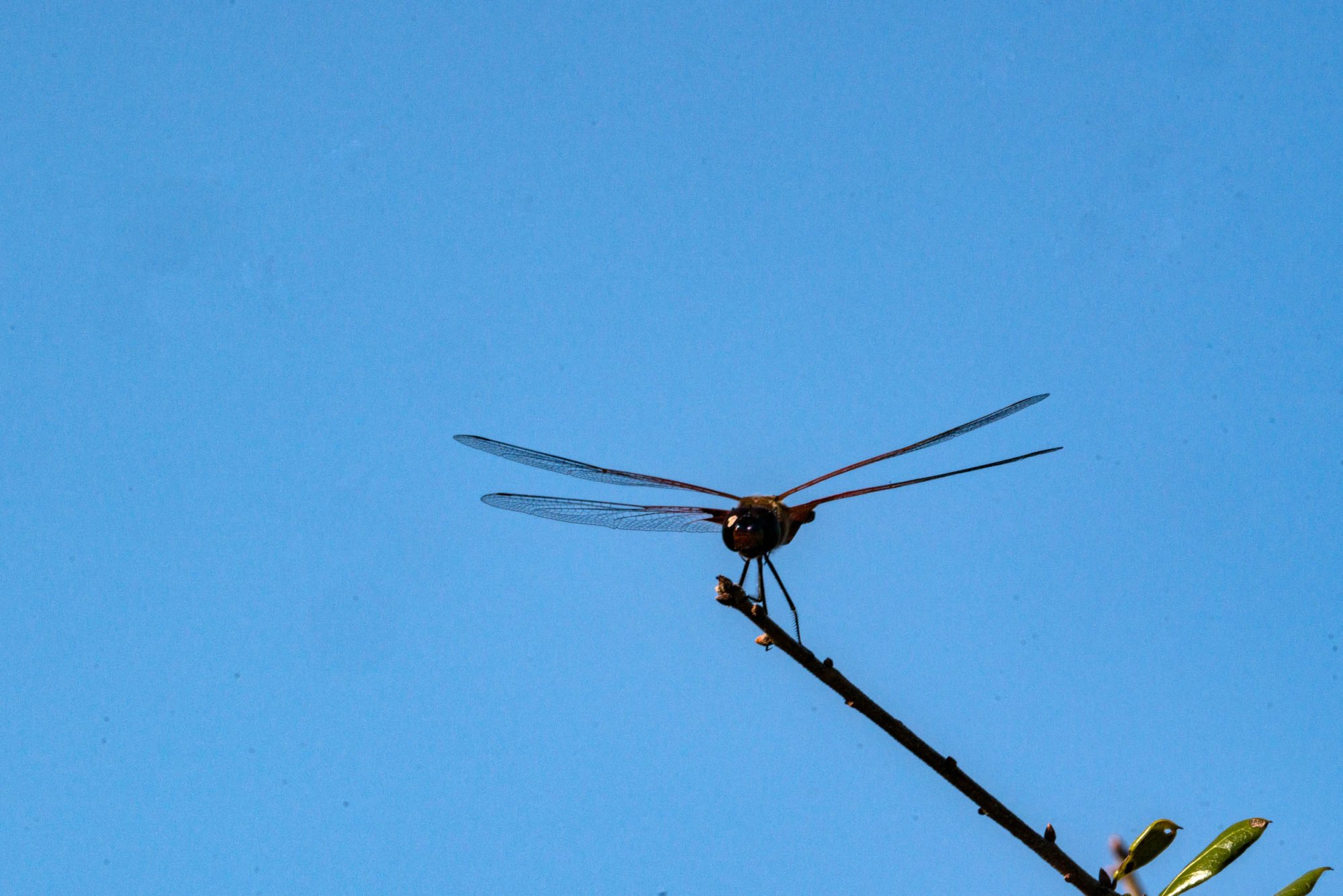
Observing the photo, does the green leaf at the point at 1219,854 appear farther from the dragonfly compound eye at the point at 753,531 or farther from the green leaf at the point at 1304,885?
the dragonfly compound eye at the point at 753,531

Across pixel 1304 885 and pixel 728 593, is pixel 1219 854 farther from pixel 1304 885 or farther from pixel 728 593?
pixel 728 593

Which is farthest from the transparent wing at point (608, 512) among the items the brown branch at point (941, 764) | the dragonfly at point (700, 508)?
the brown branch at point (941, 764)

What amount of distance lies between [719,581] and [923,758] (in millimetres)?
939

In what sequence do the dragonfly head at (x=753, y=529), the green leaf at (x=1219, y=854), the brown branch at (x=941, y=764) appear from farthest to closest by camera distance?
the dragonfly head at (x=753, y=529), the green leaf at (x=1219, y=854), the brown branch at (x=941, y=764)

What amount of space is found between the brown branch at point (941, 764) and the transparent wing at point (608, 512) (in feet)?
6.47

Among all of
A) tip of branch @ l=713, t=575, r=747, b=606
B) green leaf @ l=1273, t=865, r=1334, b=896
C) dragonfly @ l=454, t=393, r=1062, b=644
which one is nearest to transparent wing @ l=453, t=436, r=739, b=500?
dragonfly @ l=454, t=393, r=1062, b=644

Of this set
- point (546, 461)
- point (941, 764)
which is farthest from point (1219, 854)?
point (546, 461)

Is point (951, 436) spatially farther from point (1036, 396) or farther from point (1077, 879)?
point (1077, 879)

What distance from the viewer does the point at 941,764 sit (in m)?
2.46

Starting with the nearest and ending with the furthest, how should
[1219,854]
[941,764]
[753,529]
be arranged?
[941,764] → [1219,854] → [753,529]

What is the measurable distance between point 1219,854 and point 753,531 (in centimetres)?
196

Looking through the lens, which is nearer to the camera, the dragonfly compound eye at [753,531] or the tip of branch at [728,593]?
the tip of branch at [728,593]

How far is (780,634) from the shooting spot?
2.63 m

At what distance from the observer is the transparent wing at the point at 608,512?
4730 millimetres
